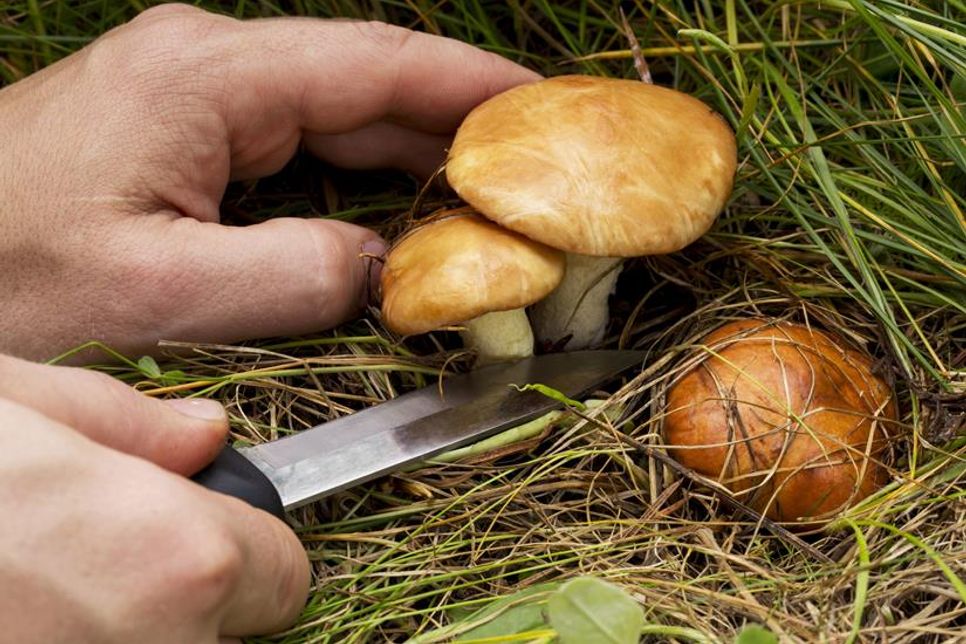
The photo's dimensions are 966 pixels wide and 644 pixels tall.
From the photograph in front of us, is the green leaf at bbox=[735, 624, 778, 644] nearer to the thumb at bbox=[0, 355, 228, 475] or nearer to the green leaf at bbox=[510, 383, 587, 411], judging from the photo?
the green leaf at bbox=[510, 383, 587, 411]

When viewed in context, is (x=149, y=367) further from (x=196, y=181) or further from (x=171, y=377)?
(x=196, y=181)

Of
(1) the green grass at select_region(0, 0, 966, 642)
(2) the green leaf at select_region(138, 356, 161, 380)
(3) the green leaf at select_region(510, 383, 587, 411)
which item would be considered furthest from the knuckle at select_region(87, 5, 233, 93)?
(3) the green leaf at select_region(510, 383, 587, 411)

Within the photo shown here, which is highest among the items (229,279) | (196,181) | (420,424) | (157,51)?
(157,51)

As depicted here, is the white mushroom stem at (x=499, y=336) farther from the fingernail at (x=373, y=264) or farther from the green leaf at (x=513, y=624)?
the green leaf at (x=513, y=624)

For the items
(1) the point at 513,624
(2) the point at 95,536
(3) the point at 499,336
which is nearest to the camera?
(2) the point at 95,536

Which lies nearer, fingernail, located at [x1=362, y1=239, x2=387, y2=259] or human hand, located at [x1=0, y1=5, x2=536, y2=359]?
human hand, located at [x1=0, y1=5, x2=536, y2=359]

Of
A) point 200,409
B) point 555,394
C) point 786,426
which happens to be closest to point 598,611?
point 555,394

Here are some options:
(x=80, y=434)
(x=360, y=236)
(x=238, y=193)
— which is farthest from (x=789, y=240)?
(x=80, y=434)
